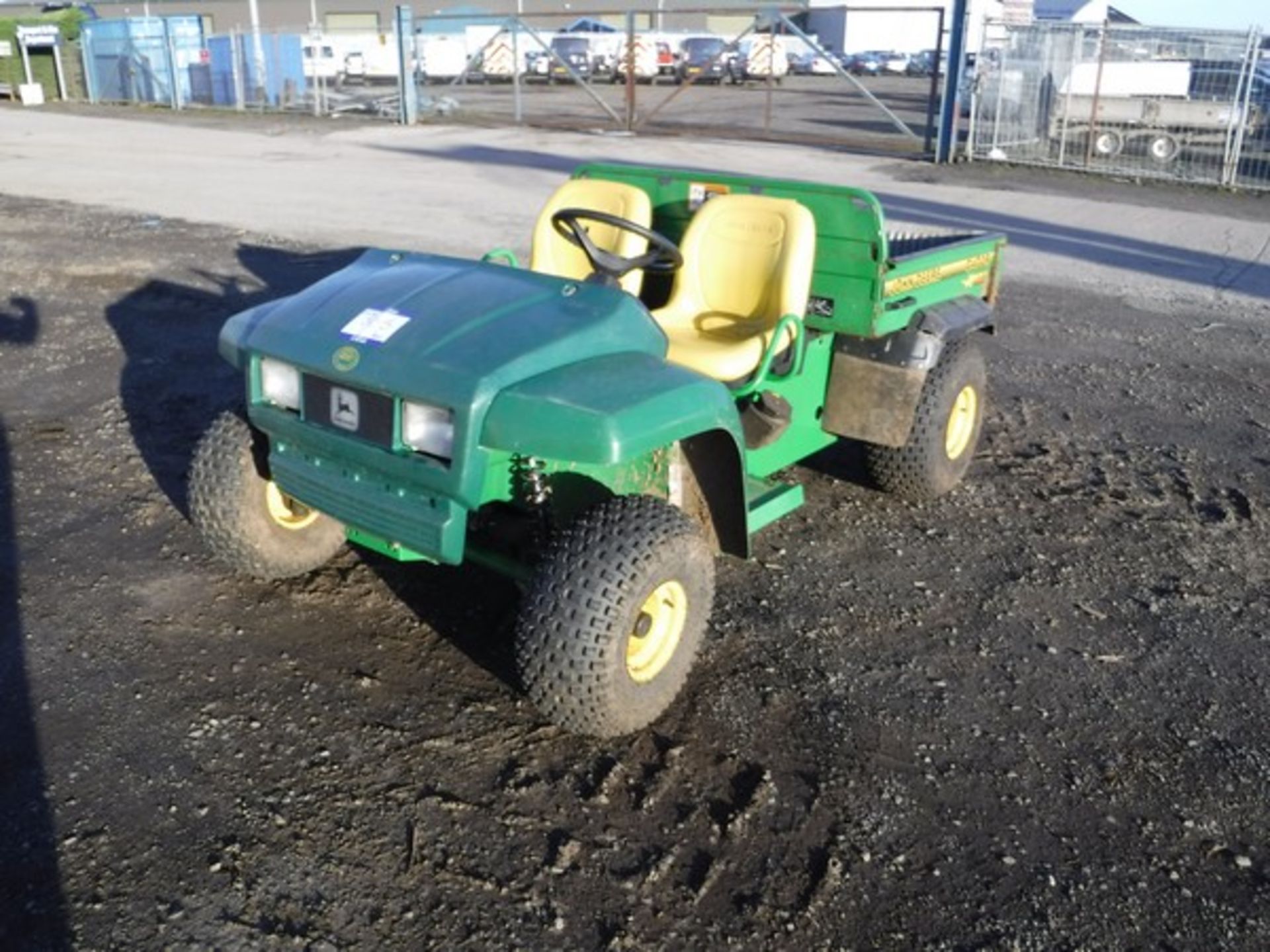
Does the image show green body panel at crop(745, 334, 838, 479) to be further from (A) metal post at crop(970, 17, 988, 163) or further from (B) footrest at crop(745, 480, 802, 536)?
(A) metal post at crop(970, 17, 988, 163)

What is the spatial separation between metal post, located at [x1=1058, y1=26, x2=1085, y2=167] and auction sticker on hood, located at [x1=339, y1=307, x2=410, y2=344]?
1511cm

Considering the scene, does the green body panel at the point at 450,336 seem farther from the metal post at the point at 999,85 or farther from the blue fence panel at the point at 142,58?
the blue fence panel at the point at 142,58

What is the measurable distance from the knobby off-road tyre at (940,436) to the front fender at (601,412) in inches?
69.3

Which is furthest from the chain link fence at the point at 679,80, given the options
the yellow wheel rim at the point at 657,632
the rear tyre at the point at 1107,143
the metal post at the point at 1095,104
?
the yellow wheel rim at the point at 657,632

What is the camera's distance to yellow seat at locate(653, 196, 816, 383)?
14.3 feet

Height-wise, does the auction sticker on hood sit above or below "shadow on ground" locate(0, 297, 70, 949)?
above

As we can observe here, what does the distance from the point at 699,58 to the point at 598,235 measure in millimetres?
30974

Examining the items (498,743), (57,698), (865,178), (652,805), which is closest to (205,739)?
(57,698)

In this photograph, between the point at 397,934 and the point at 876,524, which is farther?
the point at 876,524

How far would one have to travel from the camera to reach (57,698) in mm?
3557

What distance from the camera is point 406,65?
22.6 meters

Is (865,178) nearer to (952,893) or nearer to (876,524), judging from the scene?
(876,524)

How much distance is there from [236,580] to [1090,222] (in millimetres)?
10856

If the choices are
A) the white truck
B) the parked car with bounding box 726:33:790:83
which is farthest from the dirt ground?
the parked car with bounding box 726:33:790:83
